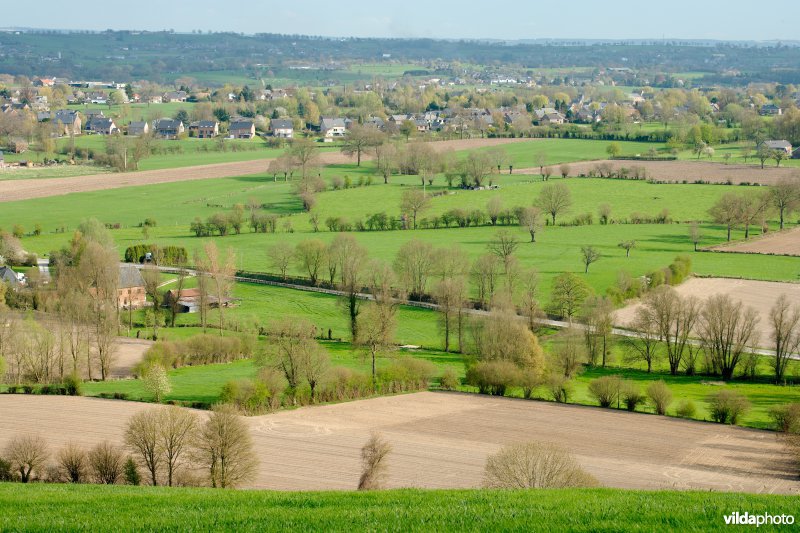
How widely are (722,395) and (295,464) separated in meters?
15.7

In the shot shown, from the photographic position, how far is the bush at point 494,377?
40.0 meters

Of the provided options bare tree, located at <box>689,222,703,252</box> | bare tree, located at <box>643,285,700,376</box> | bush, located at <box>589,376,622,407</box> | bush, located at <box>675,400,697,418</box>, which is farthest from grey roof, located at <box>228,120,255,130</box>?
bush, located at <box>675,400,697,418</box>

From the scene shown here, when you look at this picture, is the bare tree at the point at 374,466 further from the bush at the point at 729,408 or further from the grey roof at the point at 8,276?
the grey roof at the point at 8,276

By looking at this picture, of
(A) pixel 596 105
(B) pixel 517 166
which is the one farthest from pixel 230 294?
(A) pixel 596 105

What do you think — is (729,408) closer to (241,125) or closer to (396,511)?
(396,511)

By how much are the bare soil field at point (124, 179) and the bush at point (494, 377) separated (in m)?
57.0

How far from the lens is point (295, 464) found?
97.6 ft

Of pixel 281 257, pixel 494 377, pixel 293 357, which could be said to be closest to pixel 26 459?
pixel 293 357

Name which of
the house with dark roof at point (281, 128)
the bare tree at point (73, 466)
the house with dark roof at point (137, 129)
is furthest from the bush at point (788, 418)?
the house with dark roof at point (137, 129)

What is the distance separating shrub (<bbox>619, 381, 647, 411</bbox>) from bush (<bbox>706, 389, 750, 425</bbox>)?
9.30 feet

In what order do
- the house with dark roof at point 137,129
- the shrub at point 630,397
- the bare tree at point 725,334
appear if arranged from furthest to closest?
the house with dark roof at point 137,129, the bare tree at point 725,334, the shrub at point 630,397

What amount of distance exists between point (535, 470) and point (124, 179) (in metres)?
81.3

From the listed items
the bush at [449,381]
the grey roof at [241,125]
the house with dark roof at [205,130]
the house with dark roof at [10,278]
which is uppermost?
the grey roof at [241,125]

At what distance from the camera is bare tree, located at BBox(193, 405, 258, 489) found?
27.3 metres
